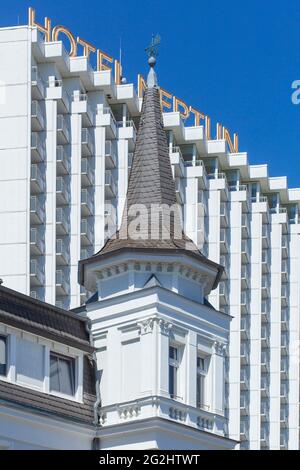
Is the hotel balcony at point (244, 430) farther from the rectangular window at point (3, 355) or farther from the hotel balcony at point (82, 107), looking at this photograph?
the rectangular window at point (3, 355)

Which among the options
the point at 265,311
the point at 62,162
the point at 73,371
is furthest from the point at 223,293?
the point at 73,371

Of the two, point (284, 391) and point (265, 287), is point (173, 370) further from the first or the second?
point (284, 391)

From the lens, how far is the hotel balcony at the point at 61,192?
312ft

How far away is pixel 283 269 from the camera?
395 ft

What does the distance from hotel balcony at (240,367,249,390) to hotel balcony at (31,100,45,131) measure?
29413 millimetres

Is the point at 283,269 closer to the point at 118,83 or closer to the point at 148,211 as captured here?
the point at 118,83

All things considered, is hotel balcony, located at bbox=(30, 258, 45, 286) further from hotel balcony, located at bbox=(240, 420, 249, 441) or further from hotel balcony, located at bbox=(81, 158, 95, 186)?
hotel balcony, located at bbox=(240, 420, 249, 441)

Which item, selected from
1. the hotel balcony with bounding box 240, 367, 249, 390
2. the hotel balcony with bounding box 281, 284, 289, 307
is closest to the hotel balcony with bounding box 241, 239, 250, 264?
the hotel balcony with bounding box 281, 284, 289, 307

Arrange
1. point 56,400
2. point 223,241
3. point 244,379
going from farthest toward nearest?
point 244,379
point 223,241
point 56,400

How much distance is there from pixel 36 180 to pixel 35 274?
605 centimetres

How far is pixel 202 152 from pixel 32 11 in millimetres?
21188

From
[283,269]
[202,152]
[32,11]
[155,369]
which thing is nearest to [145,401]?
[155,369]

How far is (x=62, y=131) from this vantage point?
95.3m
